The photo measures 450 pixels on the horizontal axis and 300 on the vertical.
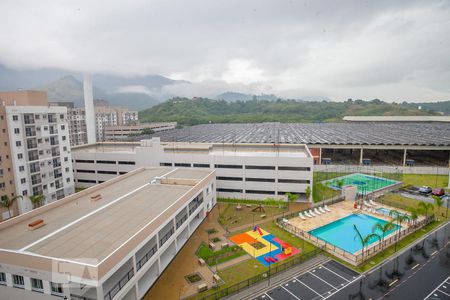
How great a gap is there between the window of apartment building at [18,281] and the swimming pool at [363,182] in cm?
5226

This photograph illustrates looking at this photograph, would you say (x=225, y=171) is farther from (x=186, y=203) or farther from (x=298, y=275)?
(x=298, y=275)

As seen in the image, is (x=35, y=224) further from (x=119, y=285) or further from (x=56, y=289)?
(x=119, y=285)

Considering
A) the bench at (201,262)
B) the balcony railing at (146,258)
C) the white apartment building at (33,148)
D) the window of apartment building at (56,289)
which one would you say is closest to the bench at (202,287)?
the bench at (201,262)

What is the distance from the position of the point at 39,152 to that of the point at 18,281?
3271 cm

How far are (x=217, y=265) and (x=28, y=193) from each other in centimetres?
3740

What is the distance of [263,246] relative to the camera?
108 ft

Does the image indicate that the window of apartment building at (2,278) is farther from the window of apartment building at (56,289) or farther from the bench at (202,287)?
the bench at (202,287)

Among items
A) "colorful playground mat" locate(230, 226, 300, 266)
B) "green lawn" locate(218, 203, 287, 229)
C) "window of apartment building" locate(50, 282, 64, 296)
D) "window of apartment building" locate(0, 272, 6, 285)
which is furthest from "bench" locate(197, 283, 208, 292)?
"window of apartment building" locate(0, 272, 6, 285)

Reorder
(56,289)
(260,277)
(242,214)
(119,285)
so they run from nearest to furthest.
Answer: (56,289) < (119,285) < (260,277) < (242,214)

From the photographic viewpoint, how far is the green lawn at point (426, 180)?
2327 inches

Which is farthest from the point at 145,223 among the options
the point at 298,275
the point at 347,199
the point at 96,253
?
the point at 347,199

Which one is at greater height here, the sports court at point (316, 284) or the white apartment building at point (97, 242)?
the white apartment building at point (97, 242)

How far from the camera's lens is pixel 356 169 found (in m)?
71.2

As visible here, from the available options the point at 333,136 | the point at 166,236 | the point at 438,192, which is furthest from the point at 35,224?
the point at 333,136
